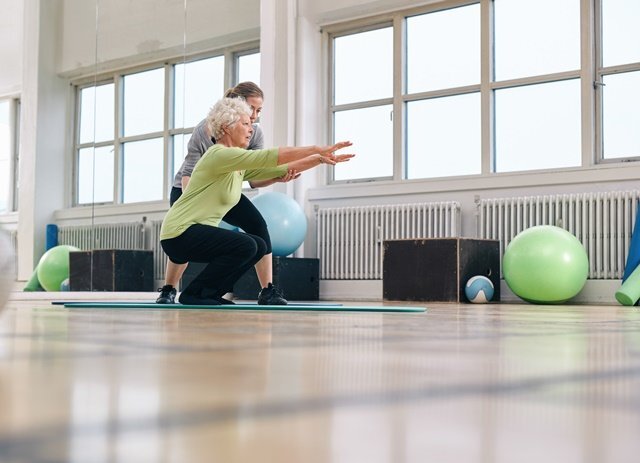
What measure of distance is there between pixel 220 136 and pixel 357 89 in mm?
4323

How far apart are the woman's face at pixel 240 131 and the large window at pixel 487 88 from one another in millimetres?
3543

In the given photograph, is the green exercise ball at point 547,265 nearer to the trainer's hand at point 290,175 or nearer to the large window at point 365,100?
the large window at point 365,100

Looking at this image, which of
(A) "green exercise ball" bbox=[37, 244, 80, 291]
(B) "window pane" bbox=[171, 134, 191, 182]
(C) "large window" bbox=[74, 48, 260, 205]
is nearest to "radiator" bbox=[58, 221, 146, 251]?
(A) "green exercise ball" bbox=[37, 244, 80, 291]

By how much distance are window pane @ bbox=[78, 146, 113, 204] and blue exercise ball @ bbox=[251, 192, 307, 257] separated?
6.22 ft

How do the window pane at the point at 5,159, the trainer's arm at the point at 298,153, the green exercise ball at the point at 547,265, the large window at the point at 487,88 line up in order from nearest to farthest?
the trainer's arm at the point at 298,153, the green exercise ball at the point at 547,265, the large window at the point at 487,88, the window pane at the point at 5,159

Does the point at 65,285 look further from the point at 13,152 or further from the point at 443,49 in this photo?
the point at 443,49

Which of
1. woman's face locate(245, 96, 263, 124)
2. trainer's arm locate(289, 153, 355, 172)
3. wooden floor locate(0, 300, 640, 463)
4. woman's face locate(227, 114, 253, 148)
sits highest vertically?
woman's face locate(245, 96, 263, 124)

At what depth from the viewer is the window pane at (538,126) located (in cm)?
683

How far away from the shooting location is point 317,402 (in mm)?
866

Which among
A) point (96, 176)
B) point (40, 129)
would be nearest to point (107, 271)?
point (96, 176)

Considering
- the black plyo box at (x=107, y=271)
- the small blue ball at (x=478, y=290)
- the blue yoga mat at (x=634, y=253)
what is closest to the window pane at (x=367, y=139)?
the small blue ball at (x=478, y=290)

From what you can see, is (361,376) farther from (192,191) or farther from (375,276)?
(375,276)

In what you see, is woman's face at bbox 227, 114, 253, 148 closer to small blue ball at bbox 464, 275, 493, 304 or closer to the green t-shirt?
the green t-shirt

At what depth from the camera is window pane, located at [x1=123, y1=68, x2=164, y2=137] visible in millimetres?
8125
